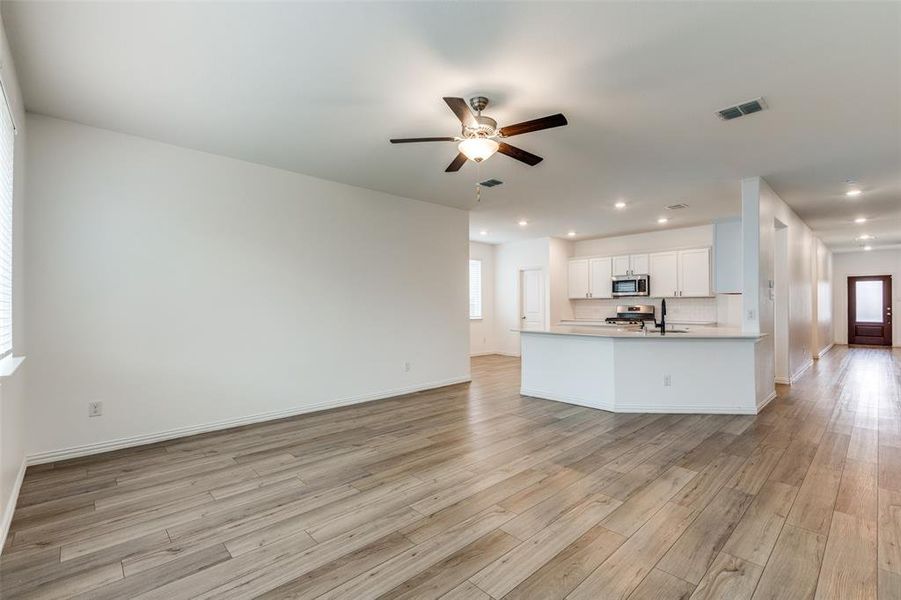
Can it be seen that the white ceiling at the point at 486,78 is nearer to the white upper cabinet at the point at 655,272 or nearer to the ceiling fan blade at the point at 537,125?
the ceiling fan blade at the point at 537,125

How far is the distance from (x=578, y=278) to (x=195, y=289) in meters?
7.42

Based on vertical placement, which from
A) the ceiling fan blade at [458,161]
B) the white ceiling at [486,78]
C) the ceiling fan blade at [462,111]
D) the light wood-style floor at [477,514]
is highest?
the white ceiling at [486,78]

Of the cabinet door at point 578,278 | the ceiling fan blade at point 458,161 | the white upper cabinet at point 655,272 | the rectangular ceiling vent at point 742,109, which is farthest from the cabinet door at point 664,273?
the ceiling fan blade at point 458,161

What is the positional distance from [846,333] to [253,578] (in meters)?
15.6

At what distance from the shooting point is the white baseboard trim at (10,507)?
2215mm

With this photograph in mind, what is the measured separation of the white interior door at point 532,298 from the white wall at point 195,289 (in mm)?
4175

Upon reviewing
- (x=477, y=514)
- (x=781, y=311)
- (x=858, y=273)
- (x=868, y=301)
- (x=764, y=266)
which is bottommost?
(x=477, y=514)

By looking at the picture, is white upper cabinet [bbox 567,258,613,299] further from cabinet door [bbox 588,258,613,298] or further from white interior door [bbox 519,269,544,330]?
white interior door [bbox 519,269,544,330]

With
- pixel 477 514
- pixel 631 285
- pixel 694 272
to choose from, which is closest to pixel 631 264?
pixel 631 285

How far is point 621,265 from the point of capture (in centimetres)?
851

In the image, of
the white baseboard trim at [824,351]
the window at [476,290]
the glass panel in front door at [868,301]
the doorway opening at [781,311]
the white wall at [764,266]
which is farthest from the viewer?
the glass panel in front door at [868,301]

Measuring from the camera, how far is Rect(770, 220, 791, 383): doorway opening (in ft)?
20.2

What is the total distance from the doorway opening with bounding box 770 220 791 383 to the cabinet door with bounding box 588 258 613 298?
285 centimetres

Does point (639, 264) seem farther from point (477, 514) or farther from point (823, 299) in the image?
point (477, 514)
